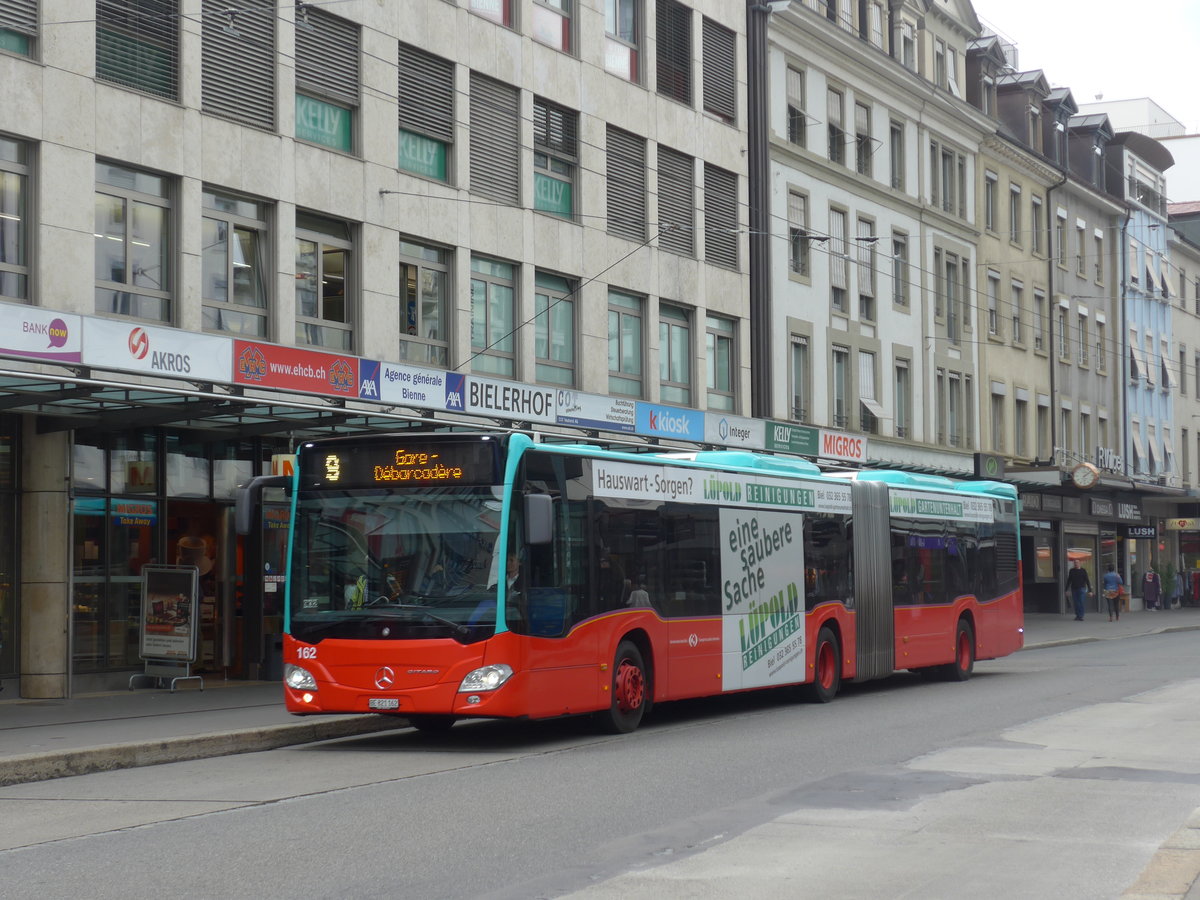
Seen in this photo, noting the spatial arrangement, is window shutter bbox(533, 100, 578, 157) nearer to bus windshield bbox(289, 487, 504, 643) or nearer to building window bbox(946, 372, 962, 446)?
bus windshield bbox(289, 487, 504, 643)

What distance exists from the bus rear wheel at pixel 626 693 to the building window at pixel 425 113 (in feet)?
36.6

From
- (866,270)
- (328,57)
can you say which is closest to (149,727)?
(328,57)

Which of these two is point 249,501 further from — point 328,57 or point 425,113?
point 425,113

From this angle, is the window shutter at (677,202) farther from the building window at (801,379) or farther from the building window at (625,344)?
the building window at (801,379)

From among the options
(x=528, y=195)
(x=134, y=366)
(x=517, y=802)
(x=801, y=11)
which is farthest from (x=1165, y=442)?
(x=517, y=802)

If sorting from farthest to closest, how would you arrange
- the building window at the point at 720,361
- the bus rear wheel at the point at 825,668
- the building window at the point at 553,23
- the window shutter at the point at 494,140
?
the building window at the point at 720,361
the building window at the point at 553,23
the window shutter at the point at 494,140
the bus rear wheel at the point at 825,668

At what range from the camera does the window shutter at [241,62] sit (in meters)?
21.8

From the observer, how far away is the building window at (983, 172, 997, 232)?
1887 inches

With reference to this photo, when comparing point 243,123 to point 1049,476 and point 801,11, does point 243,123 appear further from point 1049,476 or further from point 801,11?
point 1049,476

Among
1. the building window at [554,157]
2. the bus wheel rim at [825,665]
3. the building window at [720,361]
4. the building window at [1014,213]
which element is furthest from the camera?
the building window at [1014,213]

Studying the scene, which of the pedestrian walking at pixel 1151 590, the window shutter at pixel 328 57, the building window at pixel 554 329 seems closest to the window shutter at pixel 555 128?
the building window at pixel 554 329

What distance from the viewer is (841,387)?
128 ft

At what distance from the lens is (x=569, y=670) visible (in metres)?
15.2

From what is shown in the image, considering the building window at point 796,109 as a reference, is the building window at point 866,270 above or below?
below
